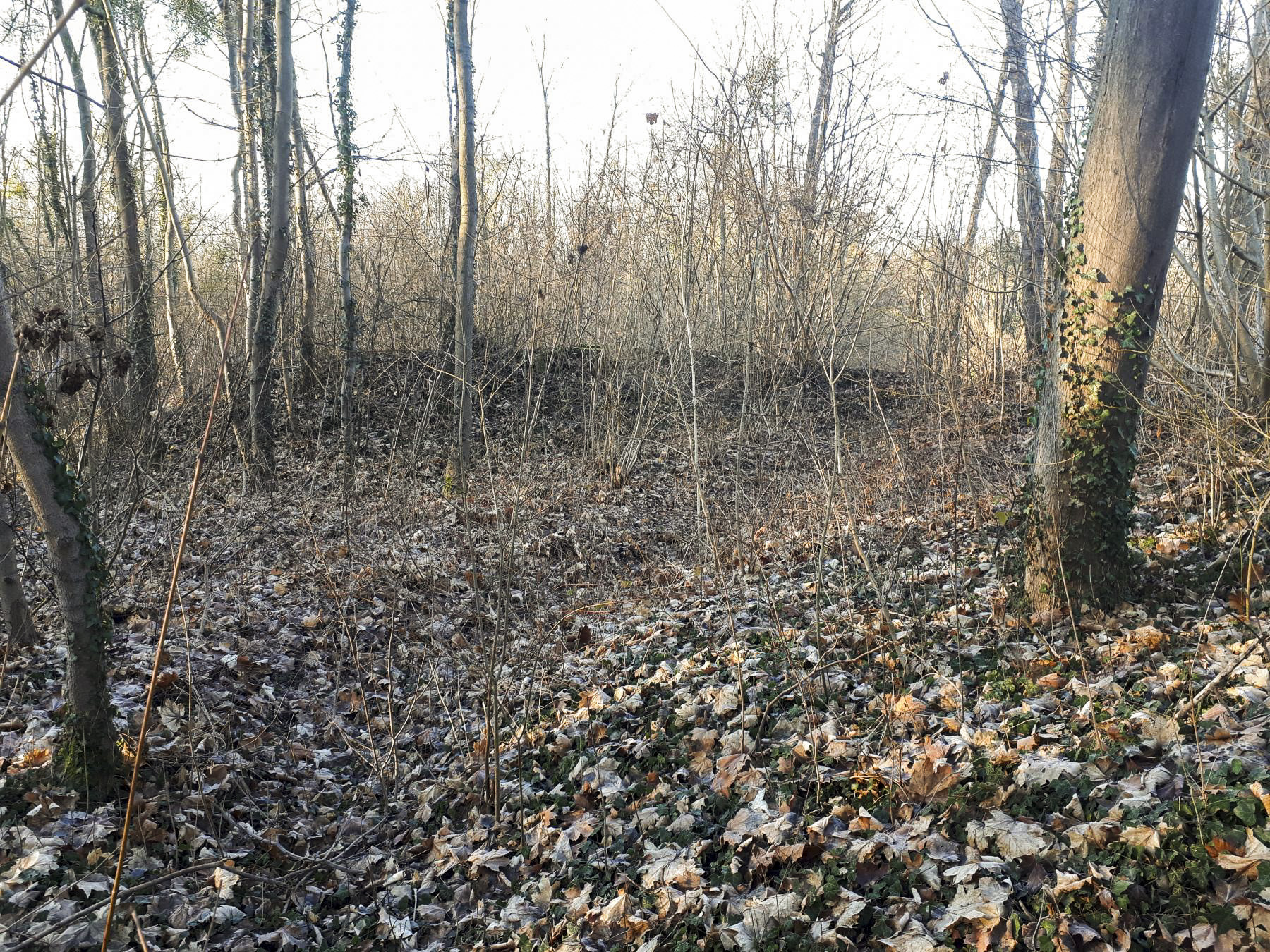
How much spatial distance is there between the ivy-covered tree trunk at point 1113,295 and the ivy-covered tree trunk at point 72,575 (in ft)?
14.7

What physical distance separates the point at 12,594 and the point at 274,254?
6098mm

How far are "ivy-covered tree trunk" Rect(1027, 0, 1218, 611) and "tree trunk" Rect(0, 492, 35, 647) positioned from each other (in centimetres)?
555

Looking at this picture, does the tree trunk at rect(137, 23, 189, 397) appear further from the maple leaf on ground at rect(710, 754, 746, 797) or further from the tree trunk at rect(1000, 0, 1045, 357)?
the tree trunk at rect(1000, 0, 1045, 357)

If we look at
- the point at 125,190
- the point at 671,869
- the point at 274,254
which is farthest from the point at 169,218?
the point at 671,869

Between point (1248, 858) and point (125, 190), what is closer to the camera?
point (1248, 858)

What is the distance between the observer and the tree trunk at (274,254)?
30.6ft

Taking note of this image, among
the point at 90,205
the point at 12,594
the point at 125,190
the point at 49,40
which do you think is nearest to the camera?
the point at 49,40

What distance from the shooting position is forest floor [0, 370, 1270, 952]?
274 centimetres

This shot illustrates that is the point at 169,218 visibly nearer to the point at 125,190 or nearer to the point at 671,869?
the point at 125,190

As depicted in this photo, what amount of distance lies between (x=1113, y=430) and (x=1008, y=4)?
8162 mm

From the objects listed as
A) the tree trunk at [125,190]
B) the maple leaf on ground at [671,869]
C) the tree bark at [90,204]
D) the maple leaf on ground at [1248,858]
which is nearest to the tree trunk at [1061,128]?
the maple leaf on ground at [1248,858]

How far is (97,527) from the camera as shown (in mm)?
5391

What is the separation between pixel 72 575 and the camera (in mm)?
3555

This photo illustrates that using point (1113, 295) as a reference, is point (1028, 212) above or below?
above
